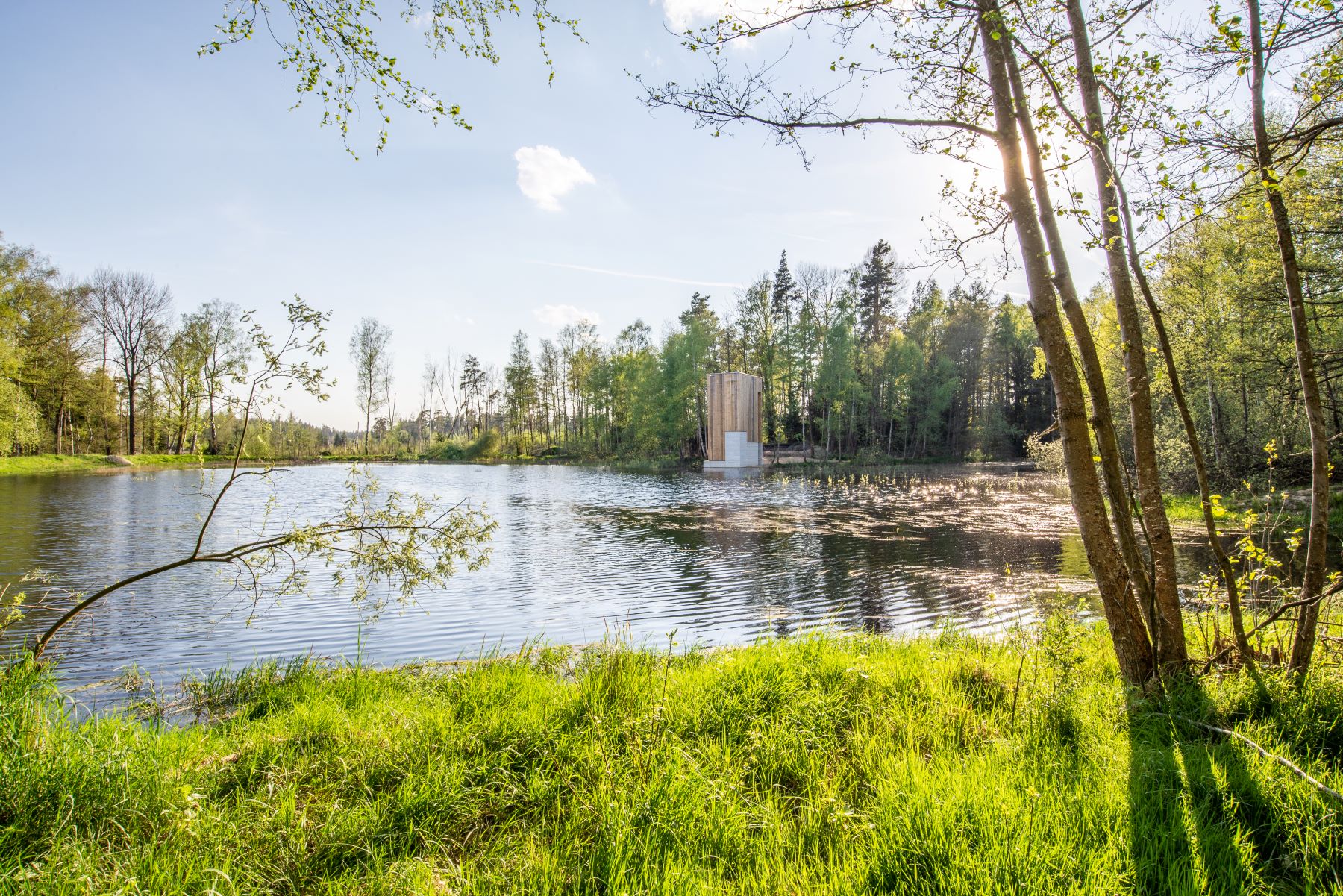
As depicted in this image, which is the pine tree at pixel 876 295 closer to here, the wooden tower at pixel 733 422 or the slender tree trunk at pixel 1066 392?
the wooden tower at pixel 733 422

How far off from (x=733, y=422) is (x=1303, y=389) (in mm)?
35179

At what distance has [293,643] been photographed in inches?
262

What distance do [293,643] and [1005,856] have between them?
7091mm

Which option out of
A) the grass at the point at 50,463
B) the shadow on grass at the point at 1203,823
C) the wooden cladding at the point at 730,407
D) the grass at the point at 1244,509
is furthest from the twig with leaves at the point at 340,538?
the grass at the point at 50,463

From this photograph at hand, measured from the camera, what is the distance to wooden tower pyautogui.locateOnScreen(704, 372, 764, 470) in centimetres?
3856

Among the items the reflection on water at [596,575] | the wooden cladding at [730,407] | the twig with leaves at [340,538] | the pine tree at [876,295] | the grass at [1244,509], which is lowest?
the reflection on water at [596,575]

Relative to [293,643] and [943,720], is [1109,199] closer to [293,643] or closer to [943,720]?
[943,720]

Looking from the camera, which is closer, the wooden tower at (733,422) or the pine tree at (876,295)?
the wooden tower at (733,422)

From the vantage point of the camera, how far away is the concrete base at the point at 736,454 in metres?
39.1

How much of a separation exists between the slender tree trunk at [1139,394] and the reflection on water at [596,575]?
0.89 m

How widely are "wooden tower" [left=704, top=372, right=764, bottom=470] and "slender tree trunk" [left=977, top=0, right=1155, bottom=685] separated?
3458 centimetres

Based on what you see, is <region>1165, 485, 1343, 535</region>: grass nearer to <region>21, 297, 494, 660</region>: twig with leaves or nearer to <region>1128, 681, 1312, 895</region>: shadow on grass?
Result: <region>1128, 681, 1312, 895</region>: shadow on grass

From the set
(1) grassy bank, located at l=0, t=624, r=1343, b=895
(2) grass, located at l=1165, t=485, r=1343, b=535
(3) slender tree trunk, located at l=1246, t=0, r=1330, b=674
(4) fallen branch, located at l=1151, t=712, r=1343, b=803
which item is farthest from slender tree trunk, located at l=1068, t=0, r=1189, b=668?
(2) grass, located at l=1165, t=485, r=1343, b=535

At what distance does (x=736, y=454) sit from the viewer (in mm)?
39344
